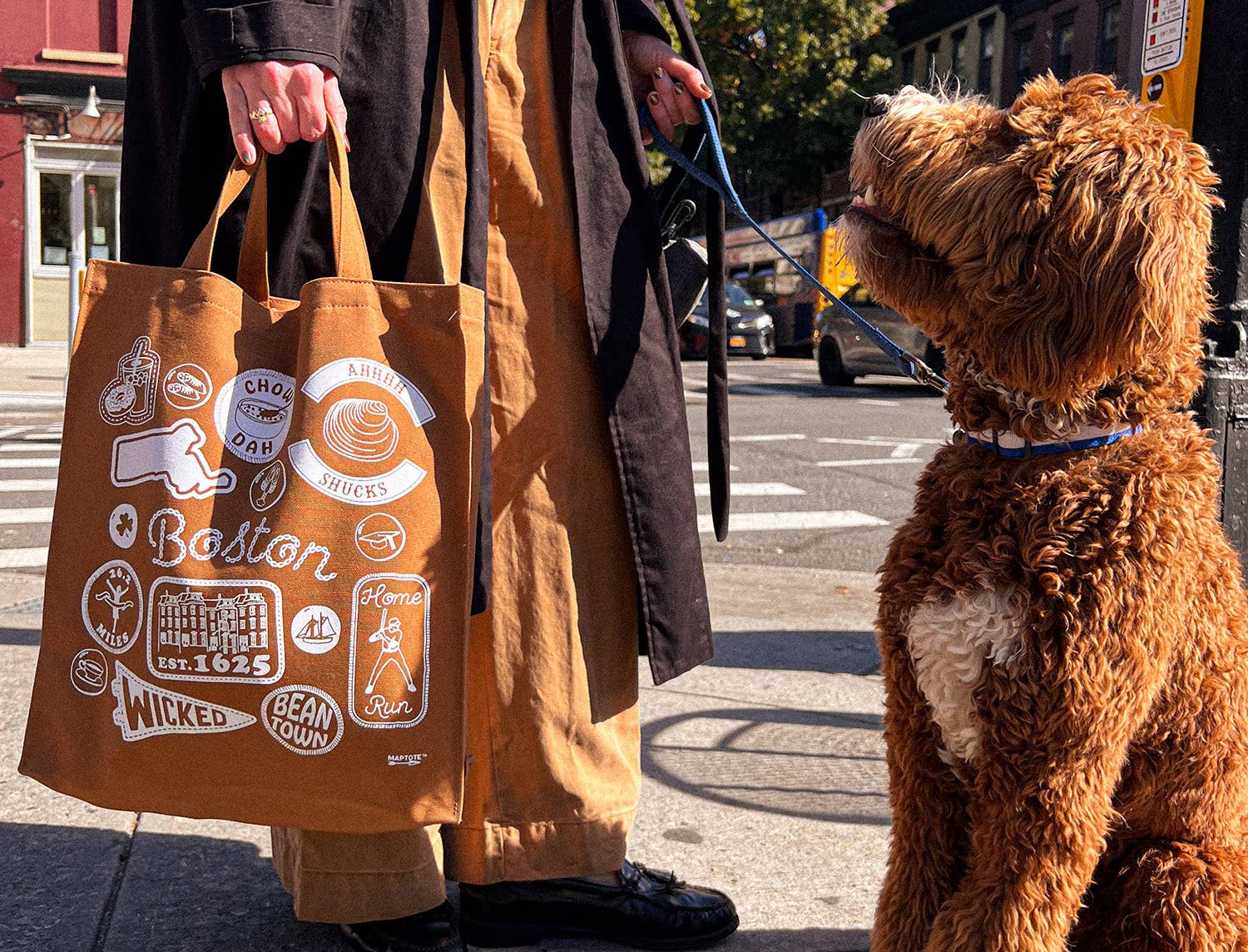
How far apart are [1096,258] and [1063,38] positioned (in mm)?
31657

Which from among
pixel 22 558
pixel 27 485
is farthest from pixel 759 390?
pixel 22 558

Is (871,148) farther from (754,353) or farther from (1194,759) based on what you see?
(754,353)

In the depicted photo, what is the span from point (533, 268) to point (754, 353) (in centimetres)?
2151

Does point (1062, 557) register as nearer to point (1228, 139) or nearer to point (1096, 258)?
point (1096, 258)

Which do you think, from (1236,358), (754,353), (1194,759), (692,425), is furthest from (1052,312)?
(754,353)

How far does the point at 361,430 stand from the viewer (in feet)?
5.79

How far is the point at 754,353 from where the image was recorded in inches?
920

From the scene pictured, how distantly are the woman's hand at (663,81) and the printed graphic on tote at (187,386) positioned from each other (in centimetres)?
100

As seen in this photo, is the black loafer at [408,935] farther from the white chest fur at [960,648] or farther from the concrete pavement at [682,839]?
the white chest fur at [960,648]

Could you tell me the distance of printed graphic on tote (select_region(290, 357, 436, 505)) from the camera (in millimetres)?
1743

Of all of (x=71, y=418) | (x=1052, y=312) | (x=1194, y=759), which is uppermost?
(x=1052, y=312)

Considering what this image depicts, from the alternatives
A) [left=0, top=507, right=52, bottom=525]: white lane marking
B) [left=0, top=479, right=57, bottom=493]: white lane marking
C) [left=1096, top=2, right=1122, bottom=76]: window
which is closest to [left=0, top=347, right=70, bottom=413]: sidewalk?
[left=0, top=479, right=57, bottom=493]: white lane marking

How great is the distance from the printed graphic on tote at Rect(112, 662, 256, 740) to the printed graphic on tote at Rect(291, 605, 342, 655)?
0.13 metres

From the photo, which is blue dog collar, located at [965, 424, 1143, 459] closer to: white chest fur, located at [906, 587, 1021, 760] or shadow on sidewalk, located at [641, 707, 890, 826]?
white chest fur, located at [906, 587, 1021, 760]
